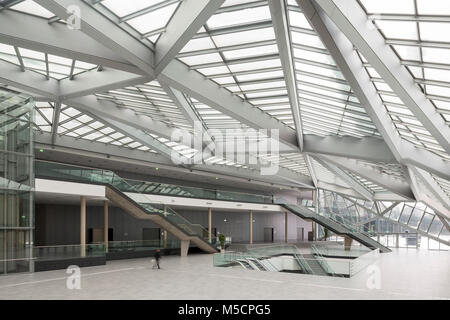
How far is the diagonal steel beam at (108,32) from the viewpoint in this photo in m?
10.6

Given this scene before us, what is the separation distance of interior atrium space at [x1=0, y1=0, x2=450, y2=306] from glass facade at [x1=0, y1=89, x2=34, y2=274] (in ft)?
0.20

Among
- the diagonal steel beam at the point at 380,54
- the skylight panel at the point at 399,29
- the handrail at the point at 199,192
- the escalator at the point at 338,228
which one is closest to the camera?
the diagonal steel beam at the point at 380,54

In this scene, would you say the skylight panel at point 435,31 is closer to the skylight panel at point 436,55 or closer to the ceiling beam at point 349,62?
the skylight panel at point 436,55

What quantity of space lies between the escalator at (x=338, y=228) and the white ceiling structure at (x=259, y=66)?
1577 cm

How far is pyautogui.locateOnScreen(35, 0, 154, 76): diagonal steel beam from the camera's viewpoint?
34.8 feet

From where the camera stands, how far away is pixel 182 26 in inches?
469

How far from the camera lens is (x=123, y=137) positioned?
32.0 meters

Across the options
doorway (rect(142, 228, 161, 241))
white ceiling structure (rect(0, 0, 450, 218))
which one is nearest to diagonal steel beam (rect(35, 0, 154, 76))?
white ceiling structure (rect(0, 0, 450, 218))

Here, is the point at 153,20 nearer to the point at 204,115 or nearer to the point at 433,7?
the point at 433,7

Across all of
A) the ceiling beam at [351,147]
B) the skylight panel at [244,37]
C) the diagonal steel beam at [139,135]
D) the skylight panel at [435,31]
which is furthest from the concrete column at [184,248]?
the skylight panel at [435,31]

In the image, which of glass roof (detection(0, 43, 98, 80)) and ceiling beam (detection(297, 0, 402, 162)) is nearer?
ceiling beam (detection(297, 0, 402, 162))

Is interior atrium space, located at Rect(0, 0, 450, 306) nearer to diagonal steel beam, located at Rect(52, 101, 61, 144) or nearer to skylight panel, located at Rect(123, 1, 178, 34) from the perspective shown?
skylight panel, located at Rect(123, 1, 178, 34)
